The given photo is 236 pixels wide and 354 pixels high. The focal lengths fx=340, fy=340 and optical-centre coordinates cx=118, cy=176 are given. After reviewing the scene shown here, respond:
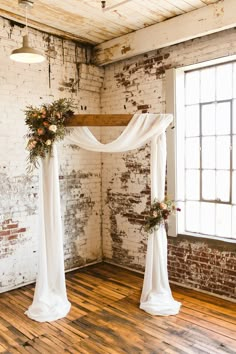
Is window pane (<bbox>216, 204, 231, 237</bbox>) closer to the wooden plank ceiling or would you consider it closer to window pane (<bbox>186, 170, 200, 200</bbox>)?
window pane (<bbox>186, 170, 200, 200</bbox>)

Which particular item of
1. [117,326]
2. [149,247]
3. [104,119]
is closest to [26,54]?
[104,119]

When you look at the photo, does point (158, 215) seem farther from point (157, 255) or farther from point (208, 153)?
point (208, 153)

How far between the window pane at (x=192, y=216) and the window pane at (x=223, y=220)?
289 mm

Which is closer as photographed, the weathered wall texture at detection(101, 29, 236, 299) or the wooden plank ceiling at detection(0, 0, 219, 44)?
the wooden plank ceiling at detection(0, 0, 219, 44)

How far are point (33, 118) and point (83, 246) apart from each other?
7.76ft

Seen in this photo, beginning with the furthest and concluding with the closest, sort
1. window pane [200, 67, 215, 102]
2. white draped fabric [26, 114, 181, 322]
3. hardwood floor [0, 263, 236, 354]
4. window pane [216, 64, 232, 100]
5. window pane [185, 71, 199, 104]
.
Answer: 1. window pane [185, 71, 199, 104]
2. window pane [200, 67, 215, 102]
3. window pane [216, 64, 232, 100]
4. white draped fabric [26, 114, 181, 322]
5. hardwood floor [0, 263, 236, 354]

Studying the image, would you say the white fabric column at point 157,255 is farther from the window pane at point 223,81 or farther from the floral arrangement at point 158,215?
the window pane at point 223,81

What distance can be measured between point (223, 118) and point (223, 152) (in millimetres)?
416

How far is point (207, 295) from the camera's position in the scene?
4.20 meters

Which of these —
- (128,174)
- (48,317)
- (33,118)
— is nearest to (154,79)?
(128,174)

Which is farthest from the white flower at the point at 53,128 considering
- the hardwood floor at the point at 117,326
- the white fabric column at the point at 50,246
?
the hardwood floor at the point at 117,326

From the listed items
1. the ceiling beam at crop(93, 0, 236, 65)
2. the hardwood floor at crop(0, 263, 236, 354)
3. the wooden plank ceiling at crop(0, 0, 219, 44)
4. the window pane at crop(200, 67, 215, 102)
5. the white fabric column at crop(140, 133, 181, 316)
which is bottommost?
the hardwood floor at crop(0, 263, 236, 354)

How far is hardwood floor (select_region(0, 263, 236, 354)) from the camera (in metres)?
3.08

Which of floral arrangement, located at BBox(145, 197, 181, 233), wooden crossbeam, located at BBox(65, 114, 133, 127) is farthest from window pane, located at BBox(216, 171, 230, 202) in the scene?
wooden crossbeam, located at BBox(65, 114, 133, 127)
